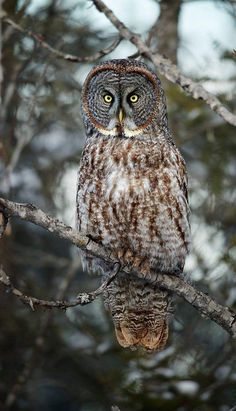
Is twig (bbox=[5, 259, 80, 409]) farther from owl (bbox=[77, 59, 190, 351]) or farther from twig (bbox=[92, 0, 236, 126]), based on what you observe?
twig (bbox=[92, 0, 236, 126])

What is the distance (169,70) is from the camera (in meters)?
5.26

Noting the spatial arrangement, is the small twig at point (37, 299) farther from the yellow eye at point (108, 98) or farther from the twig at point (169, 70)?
the yellow eye at point (108, 98)

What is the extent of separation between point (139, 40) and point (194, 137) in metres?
2.33

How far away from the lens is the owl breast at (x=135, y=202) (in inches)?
205

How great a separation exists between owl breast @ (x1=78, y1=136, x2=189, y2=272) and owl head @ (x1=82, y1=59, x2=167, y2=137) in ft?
0.53

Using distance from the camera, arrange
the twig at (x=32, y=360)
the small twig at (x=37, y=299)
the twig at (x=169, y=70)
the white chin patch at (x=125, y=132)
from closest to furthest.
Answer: the small twig at (x=37, y=299)
the twig at (x=169, y=70)
the white chin patch at (x=125, y=132)
the twig at (x=32, y=360)

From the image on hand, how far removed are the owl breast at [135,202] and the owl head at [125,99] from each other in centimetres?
16

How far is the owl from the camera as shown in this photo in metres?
5.22

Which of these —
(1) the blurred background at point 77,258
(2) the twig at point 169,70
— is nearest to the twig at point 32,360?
(1) the blurred background at point 77,258

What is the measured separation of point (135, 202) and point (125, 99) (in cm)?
88

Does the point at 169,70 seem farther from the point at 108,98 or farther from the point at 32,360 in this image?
the point at 32,360

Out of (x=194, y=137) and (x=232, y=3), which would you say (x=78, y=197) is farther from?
(x=194, y=137)

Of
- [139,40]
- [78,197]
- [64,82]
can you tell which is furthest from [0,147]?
[64,82]

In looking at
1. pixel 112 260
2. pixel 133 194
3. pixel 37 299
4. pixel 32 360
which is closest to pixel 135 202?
pixel 133 194
